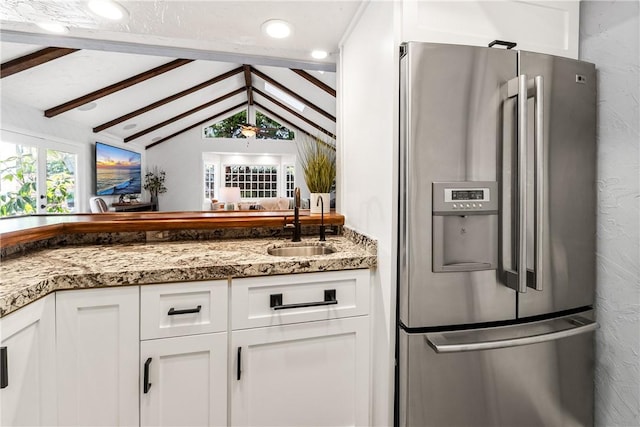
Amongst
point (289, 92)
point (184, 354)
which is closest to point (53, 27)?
point (184, 354)

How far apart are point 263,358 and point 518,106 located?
1.23 meters

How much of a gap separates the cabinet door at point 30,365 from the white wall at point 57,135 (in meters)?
4.33

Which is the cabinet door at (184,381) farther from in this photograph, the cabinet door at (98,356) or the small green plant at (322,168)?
the small green plant at (322,168)

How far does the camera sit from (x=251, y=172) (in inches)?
352

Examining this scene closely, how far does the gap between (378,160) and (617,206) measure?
0.89m

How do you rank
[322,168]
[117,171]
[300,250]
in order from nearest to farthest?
[300,250] → [322,168] → [117,171]

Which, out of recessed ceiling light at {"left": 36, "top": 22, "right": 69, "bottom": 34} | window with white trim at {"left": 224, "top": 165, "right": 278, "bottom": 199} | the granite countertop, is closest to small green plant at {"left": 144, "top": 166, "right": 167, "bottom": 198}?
window with white trim at {"left": 224, "top": 165, "right": 278, "bottom": 199}

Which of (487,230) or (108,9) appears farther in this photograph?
(108,9)

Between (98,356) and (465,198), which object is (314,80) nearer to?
(465,198)

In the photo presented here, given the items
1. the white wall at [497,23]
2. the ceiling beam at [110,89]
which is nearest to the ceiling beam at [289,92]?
the ceiling beam at [110,89]

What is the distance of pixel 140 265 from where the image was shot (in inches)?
44.1

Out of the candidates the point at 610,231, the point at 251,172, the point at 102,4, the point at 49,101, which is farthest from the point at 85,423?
the point at 251,172

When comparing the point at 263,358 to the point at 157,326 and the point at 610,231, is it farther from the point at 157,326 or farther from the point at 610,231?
the point at 610,231

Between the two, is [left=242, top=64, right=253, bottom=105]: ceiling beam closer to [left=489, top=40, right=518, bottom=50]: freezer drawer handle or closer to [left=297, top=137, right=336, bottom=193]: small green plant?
[left=297, top=137, right=336, bottom=193]: small green plant
